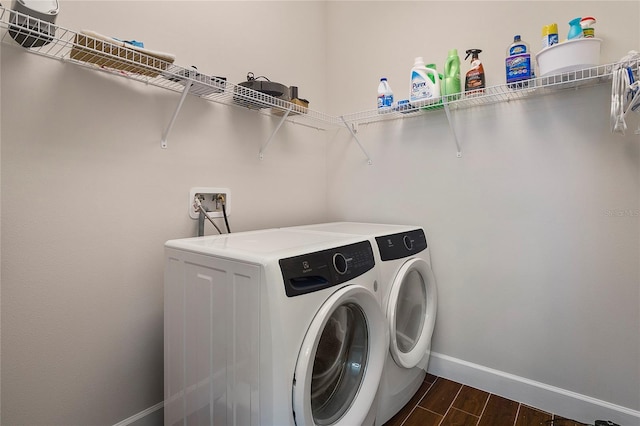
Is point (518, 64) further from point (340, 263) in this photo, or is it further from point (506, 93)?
point (340, 263)

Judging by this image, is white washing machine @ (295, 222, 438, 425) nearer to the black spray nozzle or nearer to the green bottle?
the green bottle

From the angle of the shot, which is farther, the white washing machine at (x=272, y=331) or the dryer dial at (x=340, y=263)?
the dryer dial at (x=340, y=263)

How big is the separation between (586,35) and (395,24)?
1.12 metres

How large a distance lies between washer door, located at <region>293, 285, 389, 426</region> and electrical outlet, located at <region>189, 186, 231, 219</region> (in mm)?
874

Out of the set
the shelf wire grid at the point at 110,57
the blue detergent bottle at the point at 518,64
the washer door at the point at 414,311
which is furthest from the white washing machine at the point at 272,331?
the blue detergent bottle at the point at 518,64

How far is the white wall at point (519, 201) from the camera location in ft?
4.98

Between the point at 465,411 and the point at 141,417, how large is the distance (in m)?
1.57

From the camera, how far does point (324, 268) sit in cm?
116

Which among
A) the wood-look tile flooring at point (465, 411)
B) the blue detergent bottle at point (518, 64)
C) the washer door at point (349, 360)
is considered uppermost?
the blue detergent bottle at point (518, 64)

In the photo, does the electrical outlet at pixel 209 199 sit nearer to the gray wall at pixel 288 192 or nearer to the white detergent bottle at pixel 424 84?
the gray wall at pixel 288 192

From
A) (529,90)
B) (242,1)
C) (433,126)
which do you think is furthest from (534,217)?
(242,1)

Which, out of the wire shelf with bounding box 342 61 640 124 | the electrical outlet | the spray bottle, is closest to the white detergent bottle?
the wire shelf with bounding box 342 61 640 124

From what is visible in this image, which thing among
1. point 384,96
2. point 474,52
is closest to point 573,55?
point 474,52

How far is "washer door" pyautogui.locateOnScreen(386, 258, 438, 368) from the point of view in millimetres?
1622
